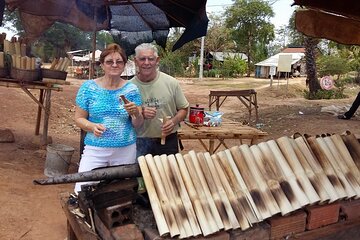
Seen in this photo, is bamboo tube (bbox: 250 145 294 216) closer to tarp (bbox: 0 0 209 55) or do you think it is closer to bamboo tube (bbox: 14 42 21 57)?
tarp (bbox: 0 0 209 55)

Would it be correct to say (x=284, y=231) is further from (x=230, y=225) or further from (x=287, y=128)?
(x=287, y=128)

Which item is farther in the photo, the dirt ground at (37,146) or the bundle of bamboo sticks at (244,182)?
the dirt ground at (37,146)

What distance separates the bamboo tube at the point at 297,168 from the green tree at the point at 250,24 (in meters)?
36.2

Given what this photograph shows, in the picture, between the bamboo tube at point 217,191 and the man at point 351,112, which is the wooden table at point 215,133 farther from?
the man at point 351,112

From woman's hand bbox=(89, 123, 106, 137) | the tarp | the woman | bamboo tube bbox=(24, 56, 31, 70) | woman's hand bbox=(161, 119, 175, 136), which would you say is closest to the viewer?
woman's hand bbox=(89, 123, 106, 137)

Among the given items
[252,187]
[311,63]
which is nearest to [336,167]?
[252,187]

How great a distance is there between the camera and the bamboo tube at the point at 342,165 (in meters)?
1.99

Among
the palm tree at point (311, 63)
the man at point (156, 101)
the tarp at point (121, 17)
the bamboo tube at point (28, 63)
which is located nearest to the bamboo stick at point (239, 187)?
the man at point (156, 101)

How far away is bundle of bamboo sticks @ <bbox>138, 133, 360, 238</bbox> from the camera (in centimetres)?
174

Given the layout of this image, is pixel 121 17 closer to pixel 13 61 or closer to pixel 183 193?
pixel 13 61

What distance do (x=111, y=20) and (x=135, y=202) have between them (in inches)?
203

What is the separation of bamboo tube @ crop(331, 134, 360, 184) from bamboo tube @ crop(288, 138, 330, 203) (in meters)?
→ 0.24

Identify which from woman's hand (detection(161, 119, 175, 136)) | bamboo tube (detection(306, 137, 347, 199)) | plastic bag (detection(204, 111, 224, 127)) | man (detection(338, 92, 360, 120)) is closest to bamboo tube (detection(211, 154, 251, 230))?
bamboo tube (detection(306, 137, 347, 199))

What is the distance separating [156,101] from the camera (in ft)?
10.5
